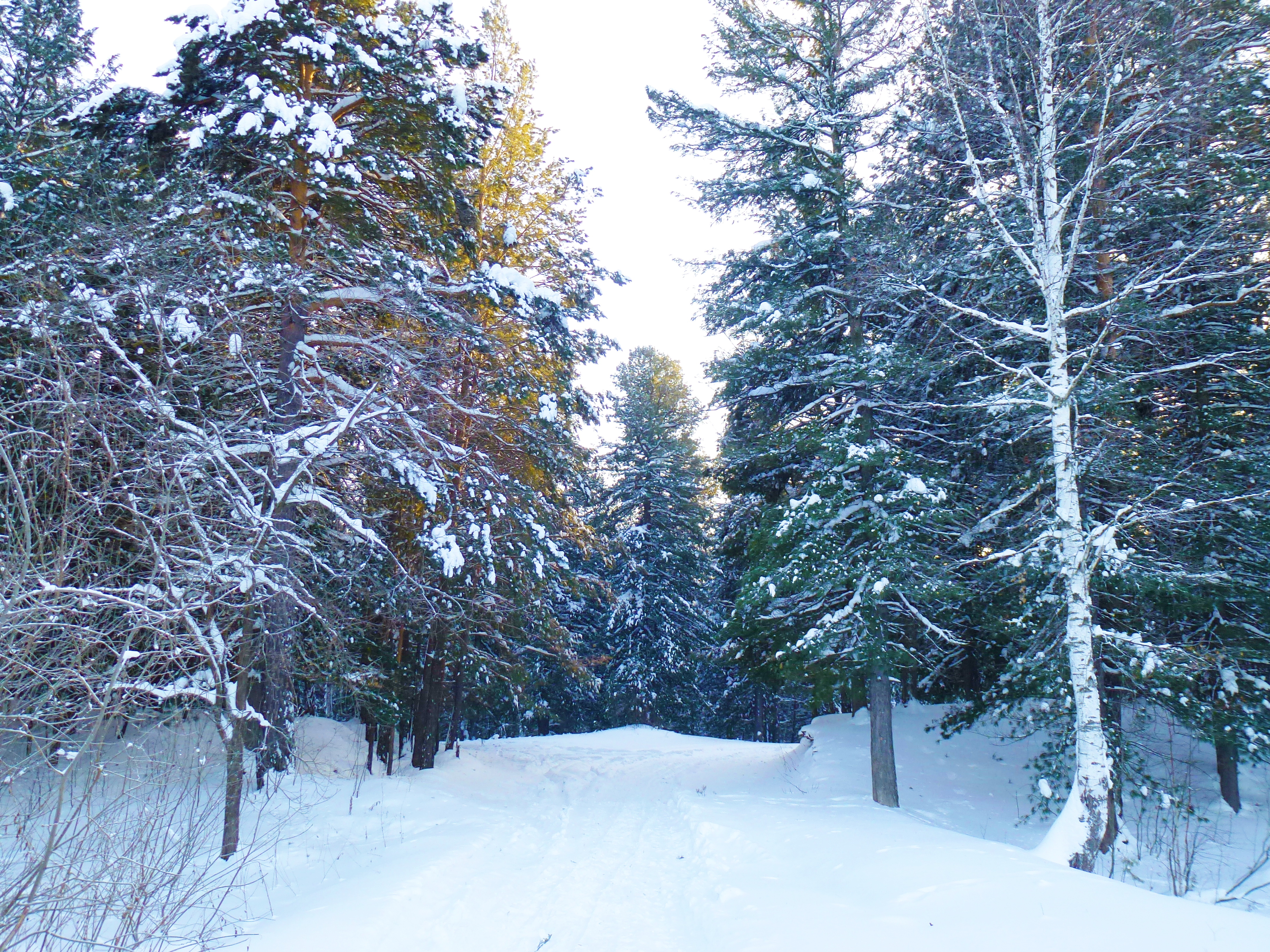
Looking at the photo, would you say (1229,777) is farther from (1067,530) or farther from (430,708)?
(430,708)

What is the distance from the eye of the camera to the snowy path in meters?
4.50

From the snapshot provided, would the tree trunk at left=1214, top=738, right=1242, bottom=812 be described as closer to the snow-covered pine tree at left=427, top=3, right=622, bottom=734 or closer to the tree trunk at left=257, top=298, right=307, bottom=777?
the snow-covered pine tree at left=427, top=3, right=622, bottom=734

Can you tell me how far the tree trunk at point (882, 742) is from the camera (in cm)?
1024

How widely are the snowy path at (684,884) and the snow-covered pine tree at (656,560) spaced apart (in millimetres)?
13991

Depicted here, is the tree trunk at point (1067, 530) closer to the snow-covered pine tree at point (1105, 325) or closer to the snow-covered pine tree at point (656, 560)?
the snow-covered pine tree at point (1105, 325)

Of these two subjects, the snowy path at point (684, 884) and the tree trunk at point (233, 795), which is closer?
the snowy path at point (684, 884)

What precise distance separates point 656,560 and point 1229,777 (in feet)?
62.1

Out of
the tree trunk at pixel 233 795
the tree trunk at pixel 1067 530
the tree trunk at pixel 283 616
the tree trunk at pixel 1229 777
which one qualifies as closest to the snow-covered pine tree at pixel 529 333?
the tree trunk at pixel 283 616

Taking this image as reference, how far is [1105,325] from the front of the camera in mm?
9281

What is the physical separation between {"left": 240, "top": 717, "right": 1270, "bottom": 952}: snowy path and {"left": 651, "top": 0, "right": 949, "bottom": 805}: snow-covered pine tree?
2733 mm

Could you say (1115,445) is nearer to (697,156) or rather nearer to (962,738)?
(962,738)

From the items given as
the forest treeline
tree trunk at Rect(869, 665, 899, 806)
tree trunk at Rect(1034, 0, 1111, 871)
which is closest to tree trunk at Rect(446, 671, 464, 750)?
the forest treeline

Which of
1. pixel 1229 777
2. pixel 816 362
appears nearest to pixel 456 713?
pixel 816 362

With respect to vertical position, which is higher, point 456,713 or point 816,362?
point 816,362
